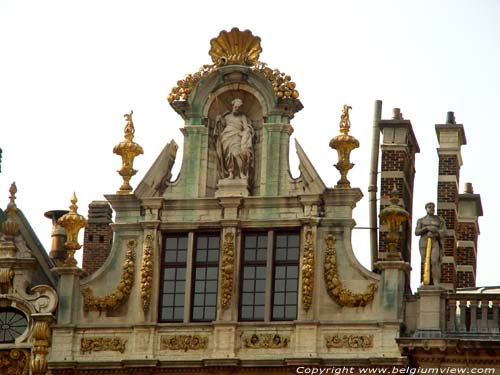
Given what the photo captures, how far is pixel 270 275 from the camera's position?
4881 centimetres

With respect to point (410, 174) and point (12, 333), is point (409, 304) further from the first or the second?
point (12, 333)

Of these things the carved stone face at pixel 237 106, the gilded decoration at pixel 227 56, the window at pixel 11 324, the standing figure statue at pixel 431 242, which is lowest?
the window at pixel 11 324

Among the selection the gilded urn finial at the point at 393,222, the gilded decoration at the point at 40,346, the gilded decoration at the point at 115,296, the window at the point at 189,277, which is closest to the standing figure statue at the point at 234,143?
the window at the point at 189,277

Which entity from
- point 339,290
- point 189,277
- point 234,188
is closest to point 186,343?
point 189,277

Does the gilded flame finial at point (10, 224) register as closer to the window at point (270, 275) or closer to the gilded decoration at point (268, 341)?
the window at point (270, 275)

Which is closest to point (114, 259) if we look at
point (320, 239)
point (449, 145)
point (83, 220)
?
point (83, 220)

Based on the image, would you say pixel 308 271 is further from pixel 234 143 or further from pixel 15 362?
pixel 15 362

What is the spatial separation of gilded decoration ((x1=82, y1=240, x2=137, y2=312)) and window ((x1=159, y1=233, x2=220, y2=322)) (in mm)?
705

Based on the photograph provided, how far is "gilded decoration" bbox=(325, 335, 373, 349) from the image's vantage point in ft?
157

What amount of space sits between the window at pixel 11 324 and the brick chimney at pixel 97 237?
3.10 m

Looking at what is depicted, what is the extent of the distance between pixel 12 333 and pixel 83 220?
2.86m

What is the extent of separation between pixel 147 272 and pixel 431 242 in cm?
607

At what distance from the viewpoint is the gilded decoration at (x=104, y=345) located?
48844mm

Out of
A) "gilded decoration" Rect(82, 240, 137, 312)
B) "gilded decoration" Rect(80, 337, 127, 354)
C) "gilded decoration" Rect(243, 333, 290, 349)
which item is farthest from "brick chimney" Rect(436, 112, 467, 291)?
"gilded decoration" Rect(80, 337, 127, 354)
